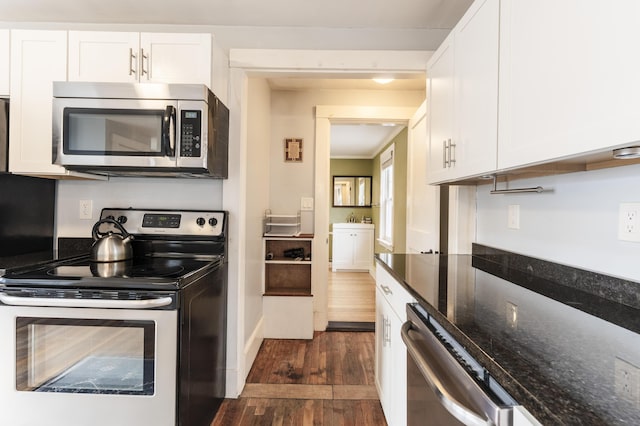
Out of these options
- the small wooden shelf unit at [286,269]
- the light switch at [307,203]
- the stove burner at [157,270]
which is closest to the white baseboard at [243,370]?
the small wooden shelf unit at [286,269]

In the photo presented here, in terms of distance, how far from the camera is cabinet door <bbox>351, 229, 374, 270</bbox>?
633 cm

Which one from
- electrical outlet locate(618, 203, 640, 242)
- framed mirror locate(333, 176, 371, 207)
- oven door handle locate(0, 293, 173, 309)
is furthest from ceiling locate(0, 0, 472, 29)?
framed mirror locate(333, 176, 371, 207)

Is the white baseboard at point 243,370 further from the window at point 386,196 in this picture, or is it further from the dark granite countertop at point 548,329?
the window at point 386,196

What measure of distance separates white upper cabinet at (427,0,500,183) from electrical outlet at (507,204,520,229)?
0.33 meters

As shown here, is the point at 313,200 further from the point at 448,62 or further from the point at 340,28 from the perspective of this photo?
the point at 448,62

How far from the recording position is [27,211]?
1997 mm

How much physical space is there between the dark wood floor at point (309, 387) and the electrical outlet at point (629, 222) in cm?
152

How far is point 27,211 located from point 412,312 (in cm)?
231

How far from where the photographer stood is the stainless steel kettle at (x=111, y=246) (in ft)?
5.94

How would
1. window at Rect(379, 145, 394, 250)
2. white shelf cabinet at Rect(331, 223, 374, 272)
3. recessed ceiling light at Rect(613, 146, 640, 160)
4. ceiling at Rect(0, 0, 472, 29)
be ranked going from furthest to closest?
white shelf cabinet at Rect(331, 223, 374, 272) → window at Rect(379, 145, 394, 250) → ceiling at Rect(0, 0, 472, 29) → recessed ceiling light at Rect(613, 146, 640, 160)

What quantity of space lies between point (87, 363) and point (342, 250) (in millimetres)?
5165

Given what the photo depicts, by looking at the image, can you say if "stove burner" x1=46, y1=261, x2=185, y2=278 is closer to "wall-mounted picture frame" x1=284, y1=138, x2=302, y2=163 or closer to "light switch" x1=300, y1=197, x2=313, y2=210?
"light switch" x1=300, y1=197, x2=313, y2=210

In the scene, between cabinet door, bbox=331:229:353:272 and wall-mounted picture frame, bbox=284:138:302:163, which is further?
cabinet door, bbox=331:229:353:272

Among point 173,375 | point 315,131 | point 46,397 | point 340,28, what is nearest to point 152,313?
point 173,375
